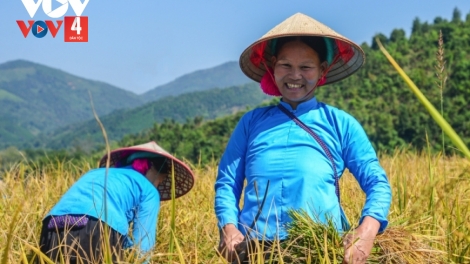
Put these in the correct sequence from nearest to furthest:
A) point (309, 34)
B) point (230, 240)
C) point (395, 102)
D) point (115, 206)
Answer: point (230, 240) → point (309, 34) → point (115, 206) → point (395, 102)

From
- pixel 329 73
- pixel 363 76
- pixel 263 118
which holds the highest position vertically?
pixel 363 76

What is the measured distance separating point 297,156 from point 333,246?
0.37 metres

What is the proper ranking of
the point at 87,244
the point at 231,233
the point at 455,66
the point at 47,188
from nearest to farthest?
the point at 231,233 < the point at 87,244 < the point at 47,188 < the point at 455,66

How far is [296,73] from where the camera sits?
80.3 inches

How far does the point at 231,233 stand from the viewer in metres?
1.86

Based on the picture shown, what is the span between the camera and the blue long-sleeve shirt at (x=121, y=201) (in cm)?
256

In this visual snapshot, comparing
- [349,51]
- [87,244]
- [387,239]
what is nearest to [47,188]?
[87,244]

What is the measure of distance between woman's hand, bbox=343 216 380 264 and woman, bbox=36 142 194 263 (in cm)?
86

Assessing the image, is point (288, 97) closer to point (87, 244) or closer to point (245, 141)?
point (245, 141)

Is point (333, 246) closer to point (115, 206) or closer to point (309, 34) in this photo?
point (309, 34)

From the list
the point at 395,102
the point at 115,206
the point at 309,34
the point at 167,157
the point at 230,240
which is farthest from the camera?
the point at 395,102

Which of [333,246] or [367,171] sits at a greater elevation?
[367,171]

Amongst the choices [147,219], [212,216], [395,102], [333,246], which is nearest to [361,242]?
[333,246]

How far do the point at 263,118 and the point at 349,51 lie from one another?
45cm
